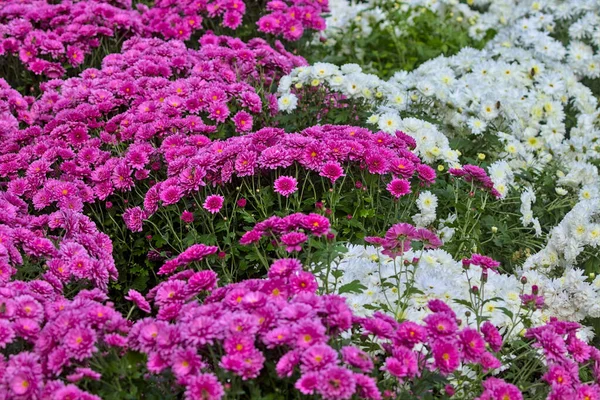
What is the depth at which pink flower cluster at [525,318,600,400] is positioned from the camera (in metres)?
2.87

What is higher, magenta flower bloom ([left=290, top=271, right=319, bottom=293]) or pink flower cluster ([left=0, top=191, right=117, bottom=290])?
magenta flower bloom ([left=290, top=271, right=319, bottom=293])

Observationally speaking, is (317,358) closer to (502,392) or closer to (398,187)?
(502,392)

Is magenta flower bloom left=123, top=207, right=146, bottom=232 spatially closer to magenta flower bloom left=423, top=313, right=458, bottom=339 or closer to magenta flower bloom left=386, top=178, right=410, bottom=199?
magenta flower bloom left=386, top=178, right=410, bottom=199

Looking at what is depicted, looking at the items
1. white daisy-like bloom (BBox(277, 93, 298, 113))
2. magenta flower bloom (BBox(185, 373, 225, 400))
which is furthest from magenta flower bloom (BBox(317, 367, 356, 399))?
white daisy-like bloom (BBox(277, 93, 298, 113))

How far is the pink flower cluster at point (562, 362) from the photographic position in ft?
9.42

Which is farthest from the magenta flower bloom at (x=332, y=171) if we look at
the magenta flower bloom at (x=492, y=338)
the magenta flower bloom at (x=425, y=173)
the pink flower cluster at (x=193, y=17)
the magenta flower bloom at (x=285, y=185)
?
the pink flower cluster at (x=193, y=17)

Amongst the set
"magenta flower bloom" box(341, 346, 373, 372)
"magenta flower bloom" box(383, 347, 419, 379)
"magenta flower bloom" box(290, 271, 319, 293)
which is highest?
"magenta flower bloom" box(290, 271, 319, 293)

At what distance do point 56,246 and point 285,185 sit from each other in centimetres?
107

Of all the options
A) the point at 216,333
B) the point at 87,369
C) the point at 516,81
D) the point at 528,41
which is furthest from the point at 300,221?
the point at 528,41

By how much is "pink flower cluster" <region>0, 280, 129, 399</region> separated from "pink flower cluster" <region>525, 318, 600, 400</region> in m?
1.43

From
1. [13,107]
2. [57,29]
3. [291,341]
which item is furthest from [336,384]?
[57,29]

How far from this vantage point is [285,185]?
3.83 metres

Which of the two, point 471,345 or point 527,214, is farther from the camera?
point 527,214

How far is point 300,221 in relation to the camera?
3.17 metres
